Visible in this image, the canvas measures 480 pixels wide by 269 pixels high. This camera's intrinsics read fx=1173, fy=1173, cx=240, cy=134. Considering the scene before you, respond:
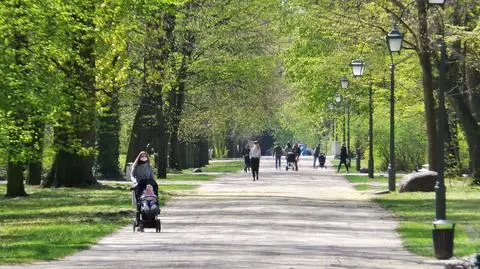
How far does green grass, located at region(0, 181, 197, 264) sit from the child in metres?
0.94

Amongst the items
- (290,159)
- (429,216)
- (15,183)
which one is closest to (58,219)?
(429,216)

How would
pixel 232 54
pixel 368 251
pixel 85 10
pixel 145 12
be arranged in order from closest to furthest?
pixel 368 251 → pixel 85 10 → pixel 145 12 → pixel 232 54

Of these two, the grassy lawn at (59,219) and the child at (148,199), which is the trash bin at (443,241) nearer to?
the grassy lawn at (59,219)

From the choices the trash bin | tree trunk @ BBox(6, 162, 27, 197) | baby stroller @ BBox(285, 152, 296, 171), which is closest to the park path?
the trash bin

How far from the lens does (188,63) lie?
49.7m

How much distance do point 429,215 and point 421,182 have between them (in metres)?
9.15

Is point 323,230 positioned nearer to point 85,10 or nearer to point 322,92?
point 85,10

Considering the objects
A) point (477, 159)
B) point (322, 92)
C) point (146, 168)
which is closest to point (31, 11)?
point (146, 168)

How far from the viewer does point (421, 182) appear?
3675 cm

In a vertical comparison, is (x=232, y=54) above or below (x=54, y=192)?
above

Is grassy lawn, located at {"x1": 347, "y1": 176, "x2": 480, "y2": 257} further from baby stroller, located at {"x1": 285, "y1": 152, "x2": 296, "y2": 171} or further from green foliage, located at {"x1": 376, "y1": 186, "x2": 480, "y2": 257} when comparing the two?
baby stroller, located at {"x1": 285, "y1": 152, "x2": 296, "y2": 171}

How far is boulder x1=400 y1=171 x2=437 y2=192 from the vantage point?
36.7 metres

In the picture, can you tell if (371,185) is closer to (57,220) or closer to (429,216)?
(429,216)

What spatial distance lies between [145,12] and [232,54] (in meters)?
21.3
